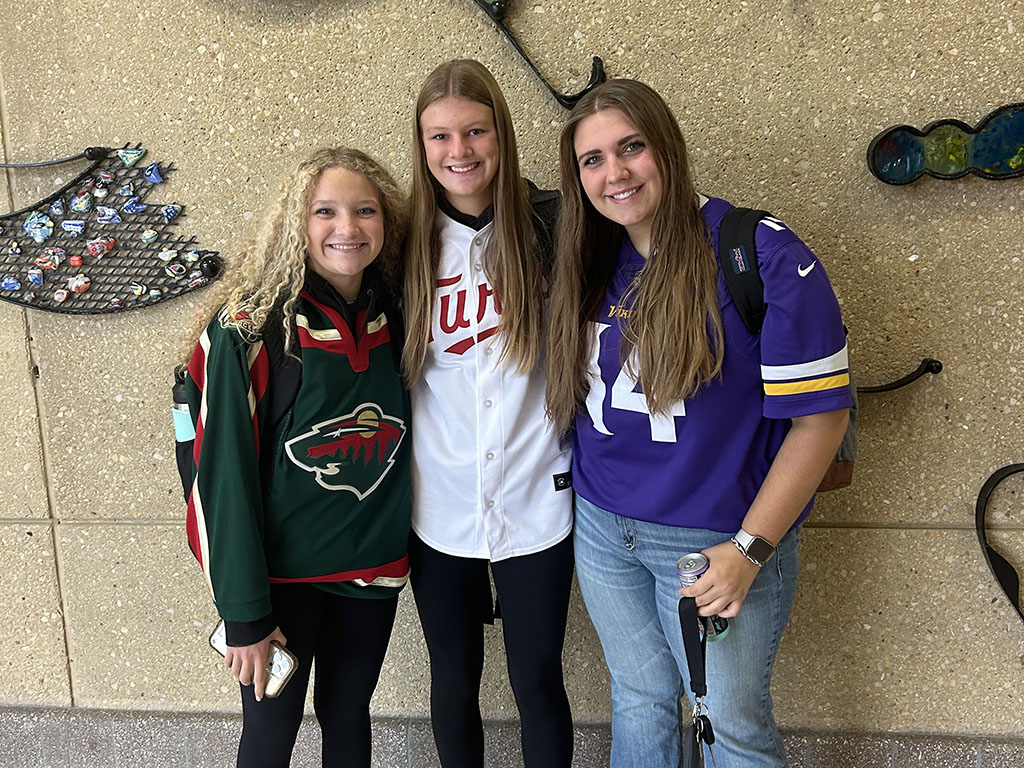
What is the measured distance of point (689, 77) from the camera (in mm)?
1938

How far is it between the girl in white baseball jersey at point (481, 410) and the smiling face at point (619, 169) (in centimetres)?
27

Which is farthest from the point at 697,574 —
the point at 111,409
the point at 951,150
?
the point at 111,409

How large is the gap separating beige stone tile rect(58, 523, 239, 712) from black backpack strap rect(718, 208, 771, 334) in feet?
6.47

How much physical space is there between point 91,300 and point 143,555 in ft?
2.90

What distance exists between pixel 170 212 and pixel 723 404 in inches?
70.0

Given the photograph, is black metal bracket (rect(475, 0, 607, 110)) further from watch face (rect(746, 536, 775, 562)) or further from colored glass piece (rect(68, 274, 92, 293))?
colored glass piece (rect(68, 274, 92, 293))

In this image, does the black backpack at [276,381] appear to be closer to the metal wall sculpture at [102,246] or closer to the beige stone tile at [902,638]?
the metal wall sculpture at [102,246]

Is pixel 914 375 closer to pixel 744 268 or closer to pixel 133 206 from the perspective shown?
pixel 744 268

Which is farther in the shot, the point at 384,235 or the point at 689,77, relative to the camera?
the point at 689,77

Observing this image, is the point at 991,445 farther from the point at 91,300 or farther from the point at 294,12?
the point at 91,300

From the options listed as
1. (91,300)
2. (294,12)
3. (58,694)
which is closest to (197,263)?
(91,300)

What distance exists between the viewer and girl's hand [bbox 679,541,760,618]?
141 cm

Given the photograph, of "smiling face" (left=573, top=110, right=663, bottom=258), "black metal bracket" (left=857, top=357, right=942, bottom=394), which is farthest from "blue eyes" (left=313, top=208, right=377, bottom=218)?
"black metal bracket" (left=857, top=357, right=942, bottom=394)

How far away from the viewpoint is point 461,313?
1.64 meters
